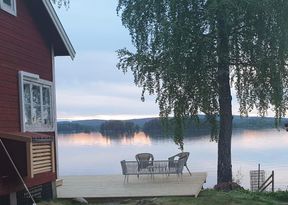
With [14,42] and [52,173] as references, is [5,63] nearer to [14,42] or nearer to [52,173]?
[14,42]

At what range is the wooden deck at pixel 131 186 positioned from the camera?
1292 cm

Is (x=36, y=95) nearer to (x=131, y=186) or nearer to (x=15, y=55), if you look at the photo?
(x=15, y=55)

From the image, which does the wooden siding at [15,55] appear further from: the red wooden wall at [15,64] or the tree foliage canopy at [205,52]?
the tree foliage canopy at [205,52]

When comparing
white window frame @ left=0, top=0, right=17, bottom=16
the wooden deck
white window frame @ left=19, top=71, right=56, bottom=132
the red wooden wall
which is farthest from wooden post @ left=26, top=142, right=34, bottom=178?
white window frame @ left=0, top=0, right=17, bottom=16

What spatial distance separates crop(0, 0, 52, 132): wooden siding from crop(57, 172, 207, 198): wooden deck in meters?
2.43

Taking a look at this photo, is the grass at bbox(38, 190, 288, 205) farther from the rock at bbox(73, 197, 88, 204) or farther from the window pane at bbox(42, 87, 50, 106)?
the window pane at bbox(42, 87, 50, 106)

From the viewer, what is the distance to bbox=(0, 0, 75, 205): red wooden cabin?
11008 mm

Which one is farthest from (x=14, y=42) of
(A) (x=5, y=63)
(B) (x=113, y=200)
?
(B) (x=113, y=200)

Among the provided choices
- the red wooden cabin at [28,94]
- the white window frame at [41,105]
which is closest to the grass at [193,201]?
the red wooden cabin at [28,94]

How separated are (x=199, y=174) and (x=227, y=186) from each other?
0.90 m

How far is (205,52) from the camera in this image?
55.3 feet

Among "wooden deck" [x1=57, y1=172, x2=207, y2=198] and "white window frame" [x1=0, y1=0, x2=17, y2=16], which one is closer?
"white window frame" [x1=0, y1=0, x2=17, y2=16]

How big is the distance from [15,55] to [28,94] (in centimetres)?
114

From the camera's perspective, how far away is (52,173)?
12297 millimetres
